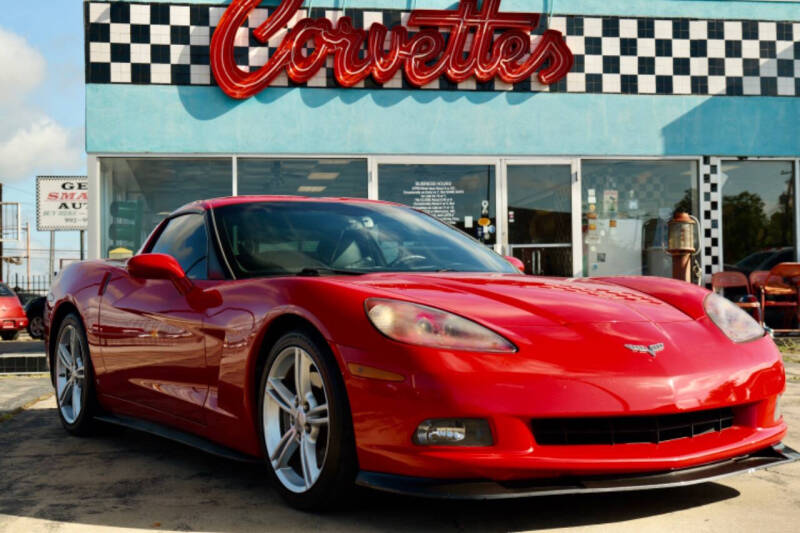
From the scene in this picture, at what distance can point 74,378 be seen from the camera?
4926 mm

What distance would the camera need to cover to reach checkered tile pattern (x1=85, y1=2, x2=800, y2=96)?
1127cm

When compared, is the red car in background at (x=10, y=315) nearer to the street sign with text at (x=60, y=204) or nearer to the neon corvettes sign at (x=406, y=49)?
the neon corvettes sign at (x=406, y=49)

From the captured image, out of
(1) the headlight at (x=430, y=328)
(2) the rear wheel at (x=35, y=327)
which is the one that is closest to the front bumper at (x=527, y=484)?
(1) the headlight at (x=430, y=328)

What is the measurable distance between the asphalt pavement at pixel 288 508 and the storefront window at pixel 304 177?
773 cm

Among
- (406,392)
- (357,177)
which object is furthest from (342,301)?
(357,177)

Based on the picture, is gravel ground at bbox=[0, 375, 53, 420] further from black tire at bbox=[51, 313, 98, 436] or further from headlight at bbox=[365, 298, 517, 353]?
headlight at bbox=[365, 298, 517, 353]

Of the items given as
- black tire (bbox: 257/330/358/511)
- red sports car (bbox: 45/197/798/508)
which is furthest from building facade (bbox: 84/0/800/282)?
black tire (bbox: 257/330/358/511)

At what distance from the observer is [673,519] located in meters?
2.83

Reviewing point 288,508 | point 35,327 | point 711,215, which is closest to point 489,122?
point 711,215

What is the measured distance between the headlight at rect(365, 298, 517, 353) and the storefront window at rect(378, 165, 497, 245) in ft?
28.8

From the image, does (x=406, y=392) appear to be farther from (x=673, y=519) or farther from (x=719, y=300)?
(x=719, y=300)

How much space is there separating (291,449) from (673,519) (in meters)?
1.23

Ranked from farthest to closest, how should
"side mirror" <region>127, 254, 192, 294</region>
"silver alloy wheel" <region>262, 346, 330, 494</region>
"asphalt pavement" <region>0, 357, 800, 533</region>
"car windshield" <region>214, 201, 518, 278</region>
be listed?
"side mirror" <region>127, 254, 192, 294</region>, "car windshield" <region>214, 201, 518, 278</region>, "silver alloy wheel" <region>262, 346, 330, 494</region>, "asphalt pavement" <region>0, 357, 800, 533</region>

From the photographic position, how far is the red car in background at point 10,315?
639 inches
